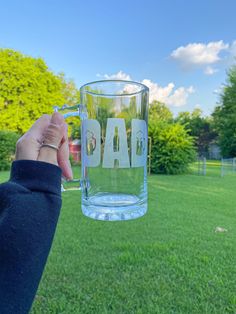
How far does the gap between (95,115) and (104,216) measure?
0.26 m

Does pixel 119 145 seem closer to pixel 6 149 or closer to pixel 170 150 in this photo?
pixel 170 150

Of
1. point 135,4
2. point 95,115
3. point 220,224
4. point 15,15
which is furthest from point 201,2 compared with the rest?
point 95,115

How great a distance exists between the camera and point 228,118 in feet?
61.4

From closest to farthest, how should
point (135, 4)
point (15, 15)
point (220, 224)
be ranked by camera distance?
point (220, 224)
point (135, 4)
point (15, 15)

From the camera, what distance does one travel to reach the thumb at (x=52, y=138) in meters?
0.46

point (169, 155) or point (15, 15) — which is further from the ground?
point (15, 15)

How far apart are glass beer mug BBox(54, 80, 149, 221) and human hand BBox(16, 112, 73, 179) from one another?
3.3 inches

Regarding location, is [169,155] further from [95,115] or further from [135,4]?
[95,115]

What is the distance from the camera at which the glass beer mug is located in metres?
0.57

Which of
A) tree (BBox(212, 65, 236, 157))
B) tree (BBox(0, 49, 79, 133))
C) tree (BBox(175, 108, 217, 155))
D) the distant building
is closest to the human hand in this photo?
tree (BBox(0, 49, 79, 133))

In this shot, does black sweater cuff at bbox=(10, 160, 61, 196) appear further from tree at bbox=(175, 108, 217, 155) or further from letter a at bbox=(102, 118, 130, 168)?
tree at bbox=(175, 108, 217, 155)

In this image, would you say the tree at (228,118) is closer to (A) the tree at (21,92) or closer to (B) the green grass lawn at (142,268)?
(A) the tree at (21,92)

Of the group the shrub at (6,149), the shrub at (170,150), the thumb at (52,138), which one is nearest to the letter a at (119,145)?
the thumb at (52,138)

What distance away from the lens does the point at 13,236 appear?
0.37 meters
